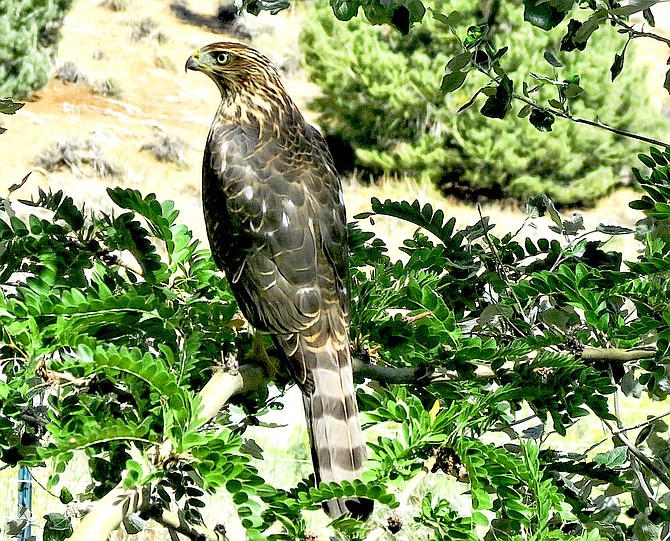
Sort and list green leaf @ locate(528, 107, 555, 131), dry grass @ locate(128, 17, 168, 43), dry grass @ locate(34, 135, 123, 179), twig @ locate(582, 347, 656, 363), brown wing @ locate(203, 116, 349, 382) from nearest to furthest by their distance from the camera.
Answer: twig @ locate(582, 347, 656, 363) < green leaf @ locate(528, 107, 555, 131) < brown wing @ locate(203, 116, 349, 382) < dry grass @ locate(34, 135, 123, 179) < dry grass @ locate(128, 17, 168, 43)

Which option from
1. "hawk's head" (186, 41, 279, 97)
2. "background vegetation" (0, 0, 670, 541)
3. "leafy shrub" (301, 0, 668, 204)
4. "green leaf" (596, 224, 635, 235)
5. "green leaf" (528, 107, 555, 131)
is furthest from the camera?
"leafy shrub" (301, 0, 668, 204)

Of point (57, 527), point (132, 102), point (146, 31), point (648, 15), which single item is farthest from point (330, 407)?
point (146, 31)

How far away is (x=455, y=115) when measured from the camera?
12.2 m

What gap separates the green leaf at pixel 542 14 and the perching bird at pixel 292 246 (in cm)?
60

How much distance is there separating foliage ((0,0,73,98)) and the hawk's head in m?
10.6

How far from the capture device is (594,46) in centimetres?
1221

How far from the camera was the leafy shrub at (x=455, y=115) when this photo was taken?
12234mm

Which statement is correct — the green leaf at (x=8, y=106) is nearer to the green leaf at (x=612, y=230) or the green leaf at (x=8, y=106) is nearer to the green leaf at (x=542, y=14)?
the green leaf at (x=542, y=14)

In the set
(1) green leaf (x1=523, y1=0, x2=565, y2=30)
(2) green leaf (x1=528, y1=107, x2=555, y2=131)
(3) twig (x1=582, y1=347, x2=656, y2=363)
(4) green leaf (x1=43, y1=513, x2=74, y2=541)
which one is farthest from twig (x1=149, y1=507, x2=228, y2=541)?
(2) green leaf (x1=528, y1=107, x2=555, y2=131)

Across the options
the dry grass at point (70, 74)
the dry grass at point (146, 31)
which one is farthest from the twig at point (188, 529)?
the dry grass at point (146, 31)

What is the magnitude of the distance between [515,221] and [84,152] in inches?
225

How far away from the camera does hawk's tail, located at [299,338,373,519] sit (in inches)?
54.3

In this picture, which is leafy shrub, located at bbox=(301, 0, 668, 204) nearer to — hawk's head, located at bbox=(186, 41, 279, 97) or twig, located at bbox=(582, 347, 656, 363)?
hawk's head, located at bbox=(186, 41, 279, 97)

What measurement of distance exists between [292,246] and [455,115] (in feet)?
34.9
